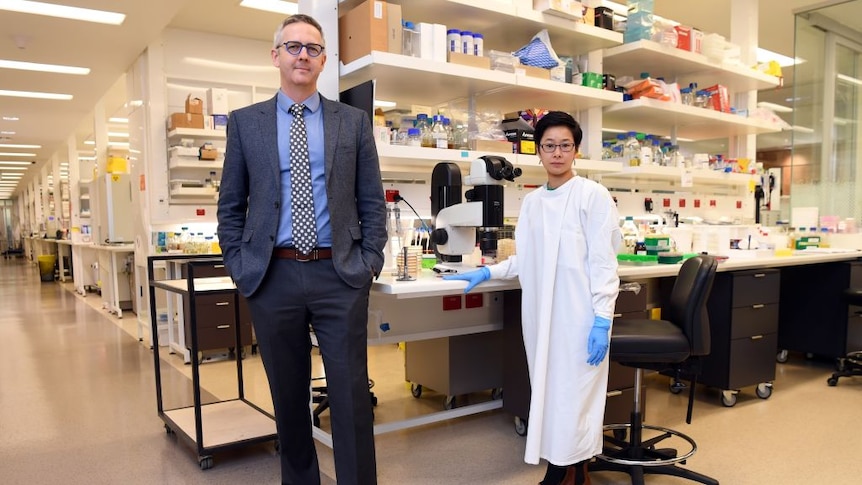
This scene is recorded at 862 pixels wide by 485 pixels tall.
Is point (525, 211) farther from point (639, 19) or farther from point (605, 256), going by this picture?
point (639, 19)

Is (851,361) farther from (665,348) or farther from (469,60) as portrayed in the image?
(469,60)

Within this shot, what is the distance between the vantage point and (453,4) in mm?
3258

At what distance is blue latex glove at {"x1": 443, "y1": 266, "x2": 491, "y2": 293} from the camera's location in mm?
2459

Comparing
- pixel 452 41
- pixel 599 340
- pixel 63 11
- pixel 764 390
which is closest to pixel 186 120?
pixel 63 11

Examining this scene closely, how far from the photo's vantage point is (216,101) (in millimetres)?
5934

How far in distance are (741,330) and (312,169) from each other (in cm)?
284

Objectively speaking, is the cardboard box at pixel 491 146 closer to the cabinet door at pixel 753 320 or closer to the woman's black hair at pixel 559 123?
the woman's black hair at pixel 559 123

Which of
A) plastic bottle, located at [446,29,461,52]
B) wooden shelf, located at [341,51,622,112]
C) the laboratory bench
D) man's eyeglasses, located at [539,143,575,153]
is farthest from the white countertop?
plastic bottle, located at [446,29,461,52]

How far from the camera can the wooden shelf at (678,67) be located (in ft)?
14.1

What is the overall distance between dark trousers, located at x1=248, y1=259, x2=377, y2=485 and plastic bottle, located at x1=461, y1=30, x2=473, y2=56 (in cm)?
182

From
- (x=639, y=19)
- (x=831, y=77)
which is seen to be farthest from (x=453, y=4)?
(x=831, y=77)

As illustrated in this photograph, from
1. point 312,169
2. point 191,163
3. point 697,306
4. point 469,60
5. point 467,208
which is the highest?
point 469,60

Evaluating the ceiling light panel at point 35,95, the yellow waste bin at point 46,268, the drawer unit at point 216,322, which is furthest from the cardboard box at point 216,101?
the yellow waste bin at point 46,268

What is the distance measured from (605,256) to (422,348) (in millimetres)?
1791
